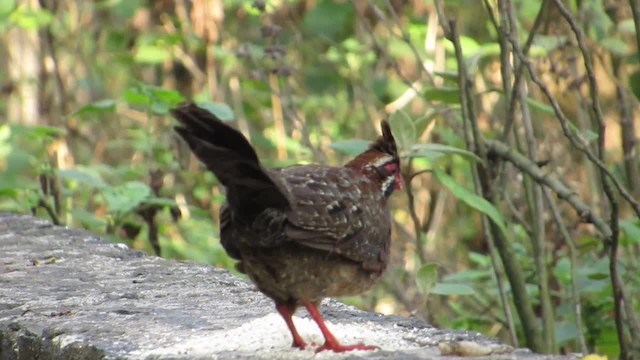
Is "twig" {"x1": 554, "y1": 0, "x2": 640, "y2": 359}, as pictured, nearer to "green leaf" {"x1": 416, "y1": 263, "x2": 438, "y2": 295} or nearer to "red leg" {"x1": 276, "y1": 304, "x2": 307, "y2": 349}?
"green leaf" {"x1": 416, "y1": 263, "x2": 438, "y2": 295}

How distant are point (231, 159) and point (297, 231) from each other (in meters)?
0.34

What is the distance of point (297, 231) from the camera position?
11.3 ft

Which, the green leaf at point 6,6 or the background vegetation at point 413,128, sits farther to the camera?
the green leaf at point 6,6

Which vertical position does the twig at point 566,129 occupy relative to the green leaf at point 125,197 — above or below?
above

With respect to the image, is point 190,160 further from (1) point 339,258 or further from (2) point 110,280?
(1) point 339,258

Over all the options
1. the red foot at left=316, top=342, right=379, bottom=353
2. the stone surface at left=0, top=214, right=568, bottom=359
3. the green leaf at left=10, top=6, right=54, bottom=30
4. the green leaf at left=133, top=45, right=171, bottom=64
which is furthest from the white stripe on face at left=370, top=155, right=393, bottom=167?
the green leaf at left=133, top=45, right=171, bottom=64

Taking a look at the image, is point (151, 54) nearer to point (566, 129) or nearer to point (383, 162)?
point (383, 162)

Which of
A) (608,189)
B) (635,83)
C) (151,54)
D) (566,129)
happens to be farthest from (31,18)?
(608,189)

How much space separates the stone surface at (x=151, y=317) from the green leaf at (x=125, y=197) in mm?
756

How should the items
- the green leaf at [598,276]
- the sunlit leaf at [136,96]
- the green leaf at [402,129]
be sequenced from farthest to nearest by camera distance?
1. the sunlit leaf at [136,96]
2. the green leaf at [598,276]
3. the green leaf at [402,129]

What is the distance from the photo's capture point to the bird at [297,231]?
334cm

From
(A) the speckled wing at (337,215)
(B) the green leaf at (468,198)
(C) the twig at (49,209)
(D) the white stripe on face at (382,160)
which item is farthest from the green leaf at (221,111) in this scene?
(A) the speckled wing at (337,215)

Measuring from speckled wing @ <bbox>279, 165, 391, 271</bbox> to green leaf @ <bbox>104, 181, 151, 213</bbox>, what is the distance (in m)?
2.11

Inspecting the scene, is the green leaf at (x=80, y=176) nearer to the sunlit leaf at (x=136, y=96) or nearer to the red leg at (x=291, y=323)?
the sunlit leaf at (x=136, y=96)
